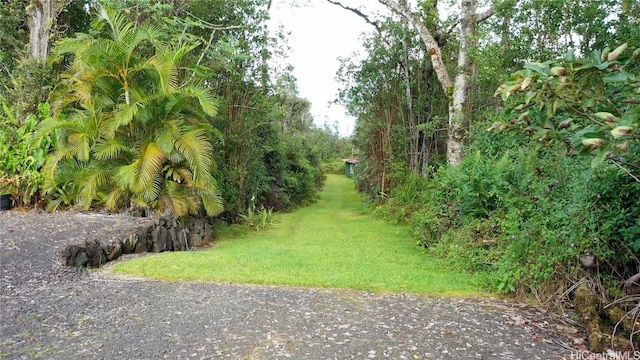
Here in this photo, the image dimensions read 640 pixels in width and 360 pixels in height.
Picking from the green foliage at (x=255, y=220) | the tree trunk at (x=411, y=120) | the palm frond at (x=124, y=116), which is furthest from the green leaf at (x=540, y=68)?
the tree trunk at (x=411, y=120)

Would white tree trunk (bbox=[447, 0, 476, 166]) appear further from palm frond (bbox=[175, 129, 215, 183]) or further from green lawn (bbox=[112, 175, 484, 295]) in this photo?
palm frond (bbox=[175, 129, 215, 183])

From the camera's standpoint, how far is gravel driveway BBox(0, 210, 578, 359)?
116 inches

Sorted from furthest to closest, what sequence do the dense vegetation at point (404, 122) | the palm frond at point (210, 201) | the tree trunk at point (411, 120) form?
the tree trunk at point (411, 120), the palm frond at point (210, 201), the dense vegetation at point (404, 122)

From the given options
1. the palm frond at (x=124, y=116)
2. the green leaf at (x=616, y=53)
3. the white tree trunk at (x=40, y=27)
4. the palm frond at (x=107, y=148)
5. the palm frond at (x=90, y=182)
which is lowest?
the palm frond at (x=90, y=182)

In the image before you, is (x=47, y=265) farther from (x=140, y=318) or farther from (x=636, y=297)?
(x=636, y=297)

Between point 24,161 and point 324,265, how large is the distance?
5.95 m

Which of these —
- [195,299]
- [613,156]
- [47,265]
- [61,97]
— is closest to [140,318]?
[195,299]

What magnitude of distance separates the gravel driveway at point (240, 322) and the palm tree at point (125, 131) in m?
2.56

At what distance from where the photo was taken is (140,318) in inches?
137

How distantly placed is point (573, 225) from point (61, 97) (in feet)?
26.5

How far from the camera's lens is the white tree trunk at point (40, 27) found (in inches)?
340

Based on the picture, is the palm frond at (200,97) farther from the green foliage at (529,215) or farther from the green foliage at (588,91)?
the green foliage at (588,91)

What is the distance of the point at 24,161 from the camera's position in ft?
24.6

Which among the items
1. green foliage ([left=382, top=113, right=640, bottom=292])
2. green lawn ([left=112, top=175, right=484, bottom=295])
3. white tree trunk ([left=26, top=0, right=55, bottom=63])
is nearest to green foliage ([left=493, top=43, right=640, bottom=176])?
green foliage ([left=382, top=113, right=640, bottom=292])
